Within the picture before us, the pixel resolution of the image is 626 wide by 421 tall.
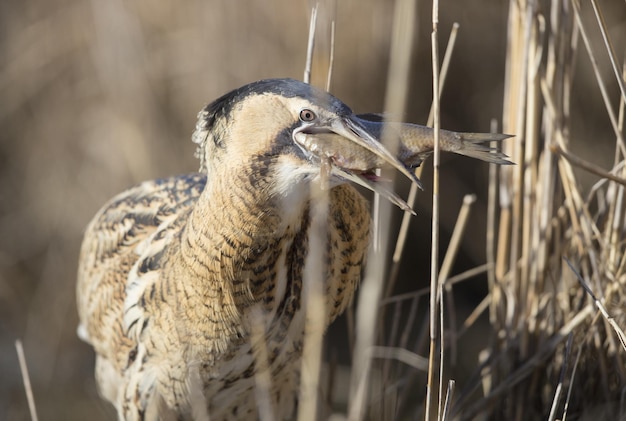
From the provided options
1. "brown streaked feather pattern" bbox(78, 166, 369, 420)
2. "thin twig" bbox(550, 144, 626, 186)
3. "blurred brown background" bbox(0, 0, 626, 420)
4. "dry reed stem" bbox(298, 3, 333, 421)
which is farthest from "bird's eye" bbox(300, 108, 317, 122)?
"blurred brown background" bbox(0, 0, 626, 420)

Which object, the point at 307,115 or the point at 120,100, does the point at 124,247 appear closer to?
the point at 307,115

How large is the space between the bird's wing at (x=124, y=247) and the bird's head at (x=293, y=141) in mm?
538

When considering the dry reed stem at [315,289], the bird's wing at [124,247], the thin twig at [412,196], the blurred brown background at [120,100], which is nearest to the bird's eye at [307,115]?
the dry reed stem at [315,289]

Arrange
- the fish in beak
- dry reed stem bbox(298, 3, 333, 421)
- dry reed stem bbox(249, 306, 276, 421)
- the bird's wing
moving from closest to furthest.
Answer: the fish in beak, dry reed stem bbox(298, 3, 333, 421), dry reed stem bbox(249, 306, 276, 421), the bird's wing

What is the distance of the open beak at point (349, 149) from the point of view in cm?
167

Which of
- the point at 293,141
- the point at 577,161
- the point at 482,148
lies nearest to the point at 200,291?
the point at 293,141

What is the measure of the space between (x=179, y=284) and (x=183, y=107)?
2181 millimetres

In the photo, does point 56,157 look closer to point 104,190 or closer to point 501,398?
point 104,190

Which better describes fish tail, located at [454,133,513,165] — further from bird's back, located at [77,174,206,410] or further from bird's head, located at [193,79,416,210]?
bird's back, located at [77,174,206,410]

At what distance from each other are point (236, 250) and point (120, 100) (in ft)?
7.78

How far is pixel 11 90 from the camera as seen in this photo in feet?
14.1

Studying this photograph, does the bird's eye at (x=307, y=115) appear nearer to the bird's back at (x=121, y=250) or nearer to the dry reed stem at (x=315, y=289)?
the dry reed stem at (x=315, y=289)

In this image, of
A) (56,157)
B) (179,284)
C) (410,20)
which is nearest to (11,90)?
(56,157)

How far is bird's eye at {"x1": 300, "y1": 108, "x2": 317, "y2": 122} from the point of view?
68.0 inches
